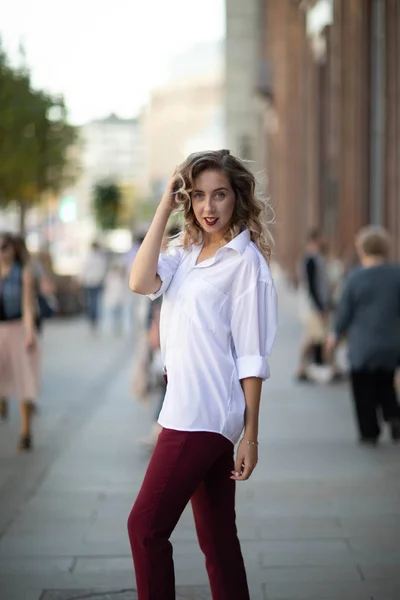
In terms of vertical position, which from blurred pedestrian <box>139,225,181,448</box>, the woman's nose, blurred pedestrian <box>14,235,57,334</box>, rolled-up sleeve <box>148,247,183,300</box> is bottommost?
blurred pedestrian <box>139,225,181,448</box>

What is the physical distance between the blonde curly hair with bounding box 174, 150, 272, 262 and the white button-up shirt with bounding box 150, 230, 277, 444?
113mm

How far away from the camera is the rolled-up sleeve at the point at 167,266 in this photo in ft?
13.1

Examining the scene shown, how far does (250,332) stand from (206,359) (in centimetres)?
17

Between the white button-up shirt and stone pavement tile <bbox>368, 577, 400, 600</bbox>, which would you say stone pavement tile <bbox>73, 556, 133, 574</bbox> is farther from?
the white button-up shirt

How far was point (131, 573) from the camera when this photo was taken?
5.68 metres

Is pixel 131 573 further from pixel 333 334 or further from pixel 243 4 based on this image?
pixel 243 4

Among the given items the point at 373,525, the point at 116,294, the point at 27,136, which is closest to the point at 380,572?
the point at 373,525

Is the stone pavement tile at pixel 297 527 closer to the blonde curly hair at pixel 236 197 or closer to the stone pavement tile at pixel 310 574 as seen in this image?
the stone pavement tile at pixel 310 574

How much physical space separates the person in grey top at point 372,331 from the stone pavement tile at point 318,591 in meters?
4.05

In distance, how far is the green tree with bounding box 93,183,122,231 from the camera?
46.3 meters

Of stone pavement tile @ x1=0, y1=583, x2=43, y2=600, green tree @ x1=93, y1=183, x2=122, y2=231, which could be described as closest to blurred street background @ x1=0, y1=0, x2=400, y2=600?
stone pavement tile @ x1=0, y1=583, x2=43, y2=600

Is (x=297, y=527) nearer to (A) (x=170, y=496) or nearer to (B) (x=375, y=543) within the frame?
(B) (x=375, y=543)

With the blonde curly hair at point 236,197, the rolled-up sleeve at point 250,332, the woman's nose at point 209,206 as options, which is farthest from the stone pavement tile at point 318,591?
the woman's nose at point 209,206

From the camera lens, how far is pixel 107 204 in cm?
4666
